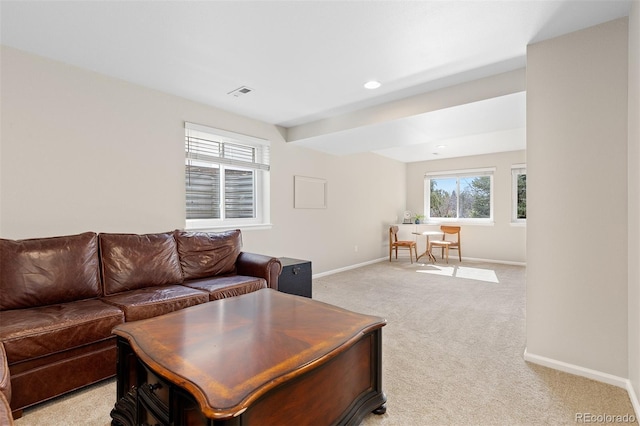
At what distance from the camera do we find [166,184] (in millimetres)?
3279

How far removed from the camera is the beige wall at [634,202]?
1638 mm

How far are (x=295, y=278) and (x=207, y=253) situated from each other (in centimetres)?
100

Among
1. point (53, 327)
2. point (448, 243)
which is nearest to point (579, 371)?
point (53, 327)

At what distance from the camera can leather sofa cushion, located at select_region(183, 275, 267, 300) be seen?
2549 millimetres

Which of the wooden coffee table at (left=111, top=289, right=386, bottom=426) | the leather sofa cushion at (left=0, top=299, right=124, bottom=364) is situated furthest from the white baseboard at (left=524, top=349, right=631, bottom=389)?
the leather sofa cushion at (left=0, top=299, right=124, bottom=364)

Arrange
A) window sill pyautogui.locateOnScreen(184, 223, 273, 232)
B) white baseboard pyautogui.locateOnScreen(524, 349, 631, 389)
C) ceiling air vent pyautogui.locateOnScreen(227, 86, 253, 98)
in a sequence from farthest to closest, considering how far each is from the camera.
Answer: window sill pyautogui.locateOnScreen(184, 223, 273, 232)
ceiling air vent pyautogui.locateOnScreen(227, 86, 253, 98)
white baseboard pyautogui.locateOnScreen(524, 349, 631, 389)

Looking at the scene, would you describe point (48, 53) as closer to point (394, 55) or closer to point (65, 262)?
point (65, 262)

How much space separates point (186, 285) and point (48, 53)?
85.2 inches

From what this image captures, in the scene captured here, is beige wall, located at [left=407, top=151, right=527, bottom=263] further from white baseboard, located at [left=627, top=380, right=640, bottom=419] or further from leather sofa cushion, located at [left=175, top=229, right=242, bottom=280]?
leather sofa cushion, located at [left=175, top=229, right=242, bottom=280]

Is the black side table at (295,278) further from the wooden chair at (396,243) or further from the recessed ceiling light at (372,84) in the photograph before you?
the wooden chair at (396,243)

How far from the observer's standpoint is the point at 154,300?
2.21 m

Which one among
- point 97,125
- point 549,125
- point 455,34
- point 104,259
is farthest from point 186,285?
point 549,125

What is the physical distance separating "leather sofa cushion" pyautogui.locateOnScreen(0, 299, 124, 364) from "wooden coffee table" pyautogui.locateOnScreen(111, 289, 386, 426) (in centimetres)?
52

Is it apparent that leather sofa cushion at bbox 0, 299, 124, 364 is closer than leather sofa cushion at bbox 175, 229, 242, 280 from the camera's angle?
Yes
